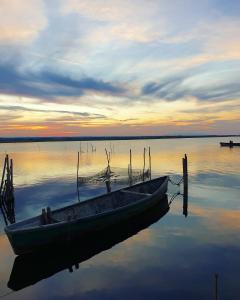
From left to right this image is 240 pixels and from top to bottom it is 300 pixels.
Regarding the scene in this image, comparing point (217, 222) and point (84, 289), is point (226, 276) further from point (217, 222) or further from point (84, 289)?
point (217, 222)

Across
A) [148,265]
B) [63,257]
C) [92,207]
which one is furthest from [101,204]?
[148,265]

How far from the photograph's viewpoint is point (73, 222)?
17.6 m

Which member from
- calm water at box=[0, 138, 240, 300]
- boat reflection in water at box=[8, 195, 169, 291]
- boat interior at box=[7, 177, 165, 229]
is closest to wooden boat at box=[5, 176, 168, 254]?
boat interior at box=[7, 177, 165, 229]

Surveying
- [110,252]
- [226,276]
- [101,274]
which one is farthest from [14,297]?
[226,276]

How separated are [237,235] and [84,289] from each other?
1074cm

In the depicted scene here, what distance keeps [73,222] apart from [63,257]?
77.4 inches

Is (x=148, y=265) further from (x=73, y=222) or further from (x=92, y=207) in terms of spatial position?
(x=92, y=207)

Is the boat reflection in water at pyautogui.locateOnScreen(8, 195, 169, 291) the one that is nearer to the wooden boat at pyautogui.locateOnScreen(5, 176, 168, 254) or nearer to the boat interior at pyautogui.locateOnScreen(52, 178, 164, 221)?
the wooden boat at pyautogui.locateOnScreen(5, 176, 168, 254)

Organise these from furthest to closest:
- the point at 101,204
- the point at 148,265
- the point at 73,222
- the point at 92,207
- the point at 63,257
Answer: the point at 101,204, the point at 92,207, the point at 73,222, the point at 63,257, the point at 148,265

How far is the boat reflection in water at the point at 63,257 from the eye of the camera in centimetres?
1490

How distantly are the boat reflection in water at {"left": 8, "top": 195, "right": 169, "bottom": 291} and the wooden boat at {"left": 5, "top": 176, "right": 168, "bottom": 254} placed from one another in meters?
0.51

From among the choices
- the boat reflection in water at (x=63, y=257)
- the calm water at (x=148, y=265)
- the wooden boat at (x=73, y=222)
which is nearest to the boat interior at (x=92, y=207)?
the wooden boat at (x=73, y=222)

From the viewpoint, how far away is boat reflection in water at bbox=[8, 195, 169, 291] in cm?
1490

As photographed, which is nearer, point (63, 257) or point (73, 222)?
point (63, 257)
